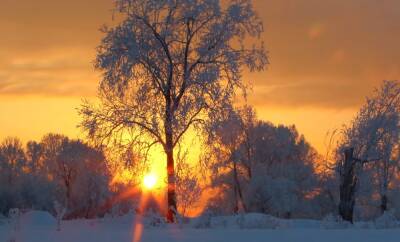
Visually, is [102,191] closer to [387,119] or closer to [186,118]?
[387,119]

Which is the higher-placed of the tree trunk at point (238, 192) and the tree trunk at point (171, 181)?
the tree trunk at point (238, 192)

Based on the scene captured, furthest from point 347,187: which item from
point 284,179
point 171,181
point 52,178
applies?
point 52,178

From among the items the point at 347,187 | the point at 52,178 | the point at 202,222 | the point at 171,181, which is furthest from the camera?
the point at 52,178

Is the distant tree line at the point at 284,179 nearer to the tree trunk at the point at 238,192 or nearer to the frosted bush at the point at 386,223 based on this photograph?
the tree trunk at the point at 238,192

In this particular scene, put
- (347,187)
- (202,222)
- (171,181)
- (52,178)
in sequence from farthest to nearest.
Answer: (52,178) < (347,187) < (171,181) < (202,222)

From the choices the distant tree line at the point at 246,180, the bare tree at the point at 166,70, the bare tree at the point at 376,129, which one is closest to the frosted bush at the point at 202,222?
the bare tree at the point at 166,70

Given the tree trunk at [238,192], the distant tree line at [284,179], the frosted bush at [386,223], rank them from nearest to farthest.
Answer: the frosted bush at [386,223], the distant tree line at [284,179], the tree trunk at [238,192]

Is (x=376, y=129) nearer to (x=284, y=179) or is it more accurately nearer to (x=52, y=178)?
(x=284, y=179)

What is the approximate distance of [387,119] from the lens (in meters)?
39.8

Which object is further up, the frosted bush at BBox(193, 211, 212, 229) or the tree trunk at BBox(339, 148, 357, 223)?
the tree trunk at BBox(339, 148, 357, 223)

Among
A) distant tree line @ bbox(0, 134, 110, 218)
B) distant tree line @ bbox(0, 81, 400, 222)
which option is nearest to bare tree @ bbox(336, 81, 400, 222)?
distant tree line @ bbox(0, 81, 400, 222)

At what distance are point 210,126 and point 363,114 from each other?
18330 millimetres

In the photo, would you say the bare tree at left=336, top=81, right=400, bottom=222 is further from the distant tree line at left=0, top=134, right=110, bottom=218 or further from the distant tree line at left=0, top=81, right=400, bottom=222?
the distant tree line at left=0, top=134, right=110, bottom=218

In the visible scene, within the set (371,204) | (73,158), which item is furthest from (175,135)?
(73,158)
